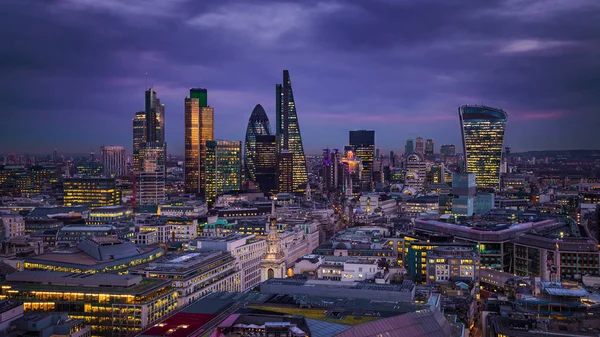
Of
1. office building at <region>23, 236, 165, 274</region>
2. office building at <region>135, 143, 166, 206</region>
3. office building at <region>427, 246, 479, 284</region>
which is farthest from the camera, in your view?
office building at <region>135, 143, 166, 206</region>

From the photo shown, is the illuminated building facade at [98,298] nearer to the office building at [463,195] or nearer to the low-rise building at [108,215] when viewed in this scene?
the low-rise building at [108,215]

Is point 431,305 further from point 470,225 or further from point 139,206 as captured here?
point 139,206

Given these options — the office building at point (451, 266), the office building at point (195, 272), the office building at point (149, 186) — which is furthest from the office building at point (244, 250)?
the office building at point (149, 186)

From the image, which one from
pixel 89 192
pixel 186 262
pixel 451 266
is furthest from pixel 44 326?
pixel 89 192

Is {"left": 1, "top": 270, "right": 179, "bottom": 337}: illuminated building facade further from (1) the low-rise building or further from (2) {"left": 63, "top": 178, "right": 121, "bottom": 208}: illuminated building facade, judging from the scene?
(2) {"left": 63, "top": 178, "right": 121, "bottom": 208}: illuminated building facade

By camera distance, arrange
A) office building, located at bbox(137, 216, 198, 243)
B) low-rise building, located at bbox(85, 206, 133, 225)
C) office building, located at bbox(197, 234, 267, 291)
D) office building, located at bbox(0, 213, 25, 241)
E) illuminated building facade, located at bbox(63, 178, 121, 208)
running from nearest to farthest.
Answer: office building, located at bbox(197, 234, 267, 291) < office building, located at bbox(137, 216, 198, 243) < office building, located at bbox(0, 213, 25, 241) < low-rise building, located at bbox(85, 206, 133, 225) < illuminated building facade, located at bbox(63, 178, 121, 208)

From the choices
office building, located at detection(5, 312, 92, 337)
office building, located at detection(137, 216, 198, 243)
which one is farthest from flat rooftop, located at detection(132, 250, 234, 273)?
office building, located at detection(137, 216, 198, 243)
